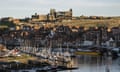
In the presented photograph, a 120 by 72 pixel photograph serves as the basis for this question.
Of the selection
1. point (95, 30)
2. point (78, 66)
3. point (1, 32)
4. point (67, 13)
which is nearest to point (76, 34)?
point (95, 30)

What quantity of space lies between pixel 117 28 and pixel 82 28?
710 centimetres

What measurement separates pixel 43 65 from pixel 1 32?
50196mm

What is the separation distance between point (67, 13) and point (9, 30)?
22257 mm

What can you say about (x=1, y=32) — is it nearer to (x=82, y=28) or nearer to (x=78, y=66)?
(x=82, y=28)

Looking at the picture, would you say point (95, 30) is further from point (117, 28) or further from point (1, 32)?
point (1, 32)

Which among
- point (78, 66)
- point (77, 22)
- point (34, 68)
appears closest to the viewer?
point (34, 68)

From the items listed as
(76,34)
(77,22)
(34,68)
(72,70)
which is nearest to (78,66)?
(72,70)

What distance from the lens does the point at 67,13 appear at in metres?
118

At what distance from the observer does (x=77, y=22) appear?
11081 cm

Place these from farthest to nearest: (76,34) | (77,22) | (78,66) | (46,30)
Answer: (77,22) → (46,30) → (76,34) → (78,66)

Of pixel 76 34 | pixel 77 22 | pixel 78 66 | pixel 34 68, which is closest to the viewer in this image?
pixel 34 68

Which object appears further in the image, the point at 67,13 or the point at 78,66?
the point at 67,13

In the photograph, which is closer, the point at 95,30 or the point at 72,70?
the point at 72,70

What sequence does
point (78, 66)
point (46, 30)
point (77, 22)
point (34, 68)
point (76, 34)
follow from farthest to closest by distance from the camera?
1. point (77, 22)
2. point (46, 30)
3. point (76, 34)
4. point (78, 66)
5. point (34, 68)
